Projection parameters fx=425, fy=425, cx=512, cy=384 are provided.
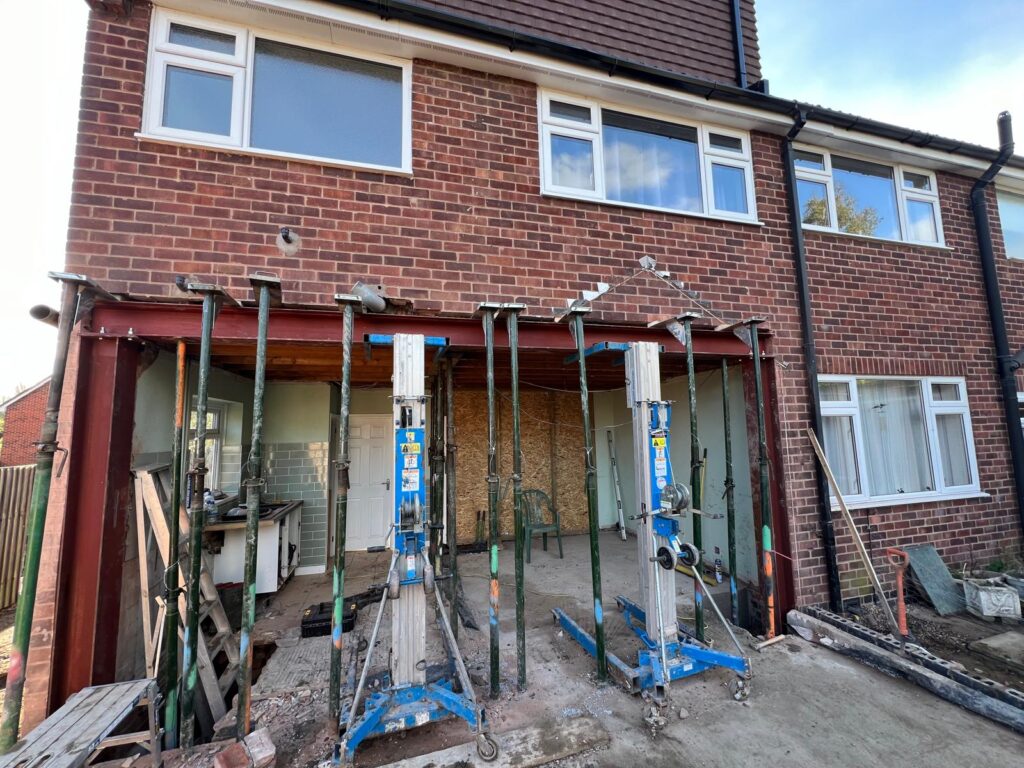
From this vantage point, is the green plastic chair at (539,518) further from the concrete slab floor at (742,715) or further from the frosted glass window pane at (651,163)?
the frosted glass window pane at (651,163)

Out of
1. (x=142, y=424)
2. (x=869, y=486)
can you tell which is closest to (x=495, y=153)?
(x=142, y=424)

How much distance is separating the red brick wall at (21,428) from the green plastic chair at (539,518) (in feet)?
54.5

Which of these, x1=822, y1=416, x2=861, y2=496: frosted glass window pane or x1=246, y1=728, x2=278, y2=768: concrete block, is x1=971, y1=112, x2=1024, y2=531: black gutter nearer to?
x1=822, y1=416, x2=861, y2=496: frosted glass window pane

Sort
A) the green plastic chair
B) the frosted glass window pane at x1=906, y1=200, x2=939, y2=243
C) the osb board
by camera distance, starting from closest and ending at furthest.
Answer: the frosted glass window pane at x1=906, y1=200, x2=939, y2=243 < the green plastic chair < the osb board

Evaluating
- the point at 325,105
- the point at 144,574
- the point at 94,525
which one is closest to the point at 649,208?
the point at 325,105

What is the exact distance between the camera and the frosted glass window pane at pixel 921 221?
18.2 ft

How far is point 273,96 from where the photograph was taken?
3549mm

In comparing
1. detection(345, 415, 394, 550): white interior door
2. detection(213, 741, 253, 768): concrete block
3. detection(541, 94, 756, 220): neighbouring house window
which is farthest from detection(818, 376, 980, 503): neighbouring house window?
detection(345, 415, 394, 550): white interior door

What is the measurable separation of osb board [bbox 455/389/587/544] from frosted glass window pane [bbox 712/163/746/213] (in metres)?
3.95

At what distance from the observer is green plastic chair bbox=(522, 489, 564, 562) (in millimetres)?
6441

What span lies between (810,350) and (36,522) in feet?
21.3

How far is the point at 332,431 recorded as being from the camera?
624cm

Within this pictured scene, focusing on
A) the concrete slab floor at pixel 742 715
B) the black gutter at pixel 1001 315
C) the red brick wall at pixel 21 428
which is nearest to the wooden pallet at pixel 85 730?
A: the concrete slab floor at pixel 742 715

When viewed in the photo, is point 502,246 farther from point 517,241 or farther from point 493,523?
point 493,523
